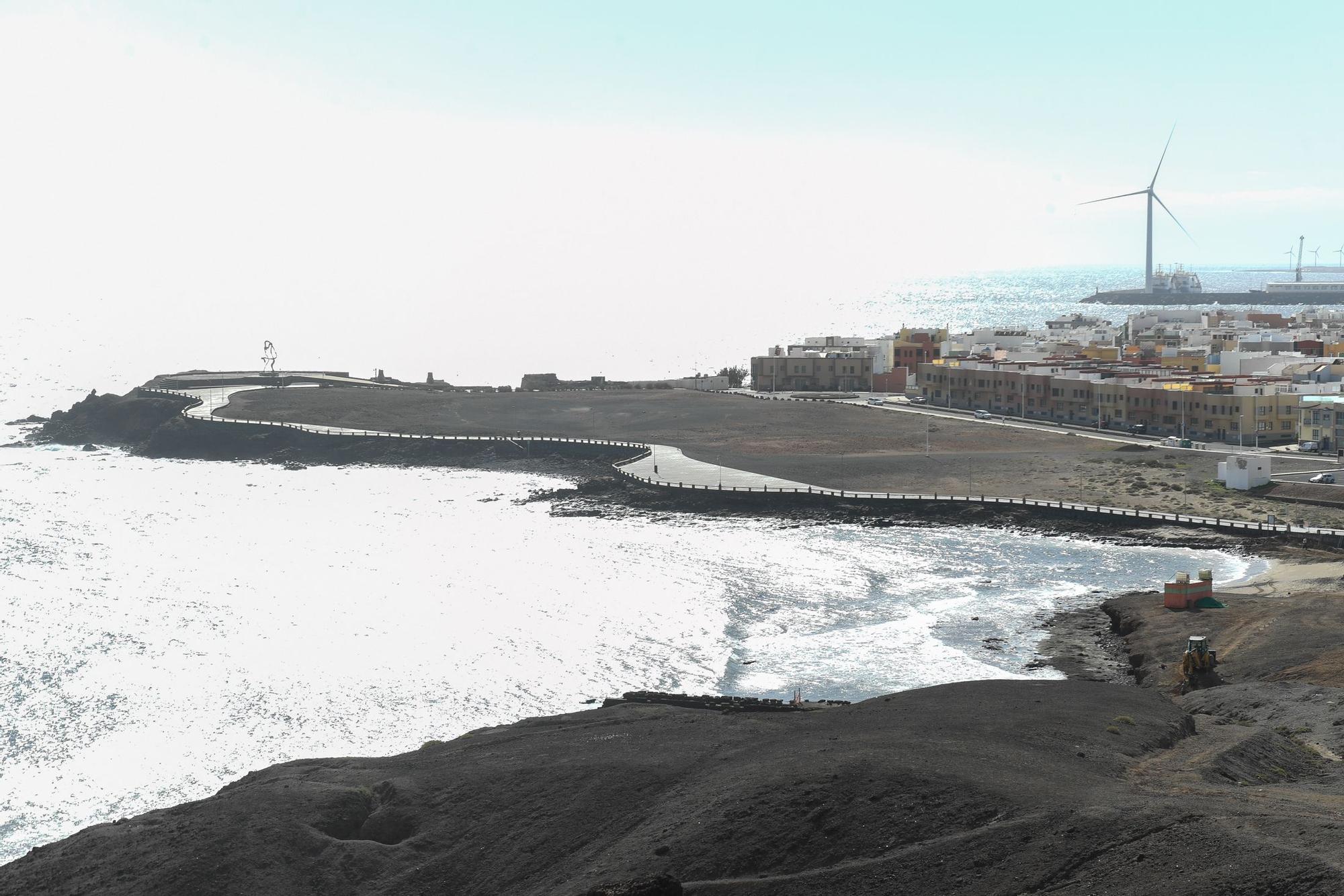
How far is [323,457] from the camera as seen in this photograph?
10200cm

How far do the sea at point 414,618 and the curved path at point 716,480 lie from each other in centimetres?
364

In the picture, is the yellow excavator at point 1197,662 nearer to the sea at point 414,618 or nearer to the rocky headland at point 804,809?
the rocky headland at point 804,809

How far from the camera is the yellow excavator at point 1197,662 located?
143ft

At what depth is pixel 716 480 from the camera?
83.8 meters

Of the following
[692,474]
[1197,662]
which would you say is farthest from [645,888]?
[692,474]

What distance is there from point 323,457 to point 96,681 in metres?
55.1

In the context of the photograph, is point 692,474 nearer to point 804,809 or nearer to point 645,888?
point 804,809

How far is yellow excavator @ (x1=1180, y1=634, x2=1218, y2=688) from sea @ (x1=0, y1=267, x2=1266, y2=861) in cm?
416

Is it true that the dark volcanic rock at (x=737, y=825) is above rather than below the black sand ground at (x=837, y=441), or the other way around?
below

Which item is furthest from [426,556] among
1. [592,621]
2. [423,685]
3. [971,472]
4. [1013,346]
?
[1013,346]

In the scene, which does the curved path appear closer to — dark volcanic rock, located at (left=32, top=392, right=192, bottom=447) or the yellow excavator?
dark volcanic rock, located at (left=32, top=392, right=192, bottom=447)

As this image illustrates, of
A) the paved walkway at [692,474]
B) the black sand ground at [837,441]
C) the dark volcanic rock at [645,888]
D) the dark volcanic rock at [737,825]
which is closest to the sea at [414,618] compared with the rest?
the paved walkway at [692,474]

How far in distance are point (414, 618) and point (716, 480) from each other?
30678mm

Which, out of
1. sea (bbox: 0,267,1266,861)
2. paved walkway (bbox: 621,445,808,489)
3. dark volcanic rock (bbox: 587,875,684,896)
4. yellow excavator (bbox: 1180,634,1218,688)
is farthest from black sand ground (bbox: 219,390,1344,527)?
dark volcanic rock (bbox: 587,875,684,896)
